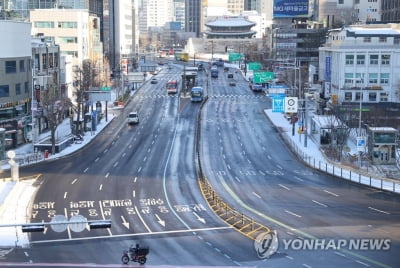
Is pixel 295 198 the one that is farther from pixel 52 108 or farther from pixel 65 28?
pixel 65 28

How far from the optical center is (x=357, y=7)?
625 feet

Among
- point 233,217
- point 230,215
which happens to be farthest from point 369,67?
point 233,217

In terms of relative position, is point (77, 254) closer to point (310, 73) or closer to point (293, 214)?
point (293, 214)

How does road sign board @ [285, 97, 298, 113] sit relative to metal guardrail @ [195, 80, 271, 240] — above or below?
above

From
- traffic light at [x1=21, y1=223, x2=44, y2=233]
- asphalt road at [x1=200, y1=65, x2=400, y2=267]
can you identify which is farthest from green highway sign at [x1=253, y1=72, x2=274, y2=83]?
traffic light at [x1=21, y1=223, x2=44, y2=233]

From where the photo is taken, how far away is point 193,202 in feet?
144

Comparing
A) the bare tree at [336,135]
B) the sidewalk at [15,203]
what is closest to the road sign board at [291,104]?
the bare tree at [336,135]

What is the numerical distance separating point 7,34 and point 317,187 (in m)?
33.9

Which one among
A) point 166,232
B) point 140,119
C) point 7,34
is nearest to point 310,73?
point 140,119

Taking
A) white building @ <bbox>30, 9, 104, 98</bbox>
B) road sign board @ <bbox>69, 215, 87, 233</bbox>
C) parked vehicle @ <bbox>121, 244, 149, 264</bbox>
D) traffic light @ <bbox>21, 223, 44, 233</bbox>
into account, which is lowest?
parked vehicle @ <bbox>121, 244, 149, 264</bbox>

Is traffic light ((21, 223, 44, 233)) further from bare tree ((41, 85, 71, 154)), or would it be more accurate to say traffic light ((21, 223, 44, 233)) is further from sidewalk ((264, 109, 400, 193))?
bare tree ((41, 85, 71, 154))

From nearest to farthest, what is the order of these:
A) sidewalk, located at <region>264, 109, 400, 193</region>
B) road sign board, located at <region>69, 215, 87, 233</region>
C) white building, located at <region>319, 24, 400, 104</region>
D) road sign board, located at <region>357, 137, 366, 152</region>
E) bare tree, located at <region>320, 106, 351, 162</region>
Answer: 1. road sign board, located at <region>69, 215, 87, 233</region>
2. sidewalk, located at <region>264, 109, 400, 193</region>
3. road sign board, located at <region>357, 137, 366, 152</region>
4. bare tree, located at <region>320, 106, 351, 162</region>
5. white building, located at <region>319, 24, 400, 104</region>

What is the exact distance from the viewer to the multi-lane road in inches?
1259

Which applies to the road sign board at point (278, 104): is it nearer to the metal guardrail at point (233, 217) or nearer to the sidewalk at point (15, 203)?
the sidewalk at point (15, 203)
